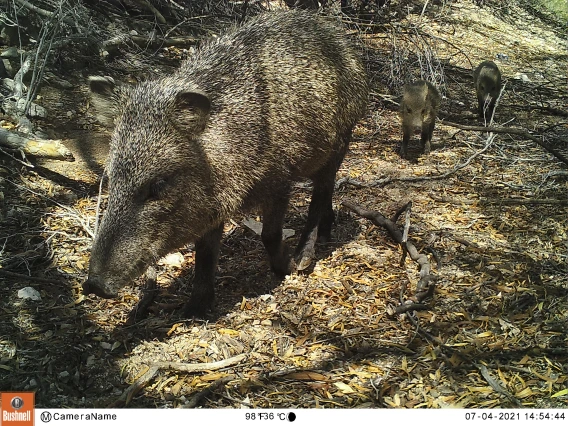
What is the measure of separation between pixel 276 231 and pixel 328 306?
635 millimetres

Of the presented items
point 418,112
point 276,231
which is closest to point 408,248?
point 276,231

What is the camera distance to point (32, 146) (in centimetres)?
470

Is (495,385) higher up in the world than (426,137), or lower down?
lower down

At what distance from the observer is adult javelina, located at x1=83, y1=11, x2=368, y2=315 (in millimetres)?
2969

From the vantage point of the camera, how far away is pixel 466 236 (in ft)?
14.3

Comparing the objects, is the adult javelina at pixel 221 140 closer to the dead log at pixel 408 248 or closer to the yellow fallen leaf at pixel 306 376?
the dead log at pixel 408 248

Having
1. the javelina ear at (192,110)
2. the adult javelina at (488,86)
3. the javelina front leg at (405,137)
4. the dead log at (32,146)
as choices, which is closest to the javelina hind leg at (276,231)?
the javelina ear at (192,110)

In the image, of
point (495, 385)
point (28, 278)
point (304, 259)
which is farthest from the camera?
point (304, 259)

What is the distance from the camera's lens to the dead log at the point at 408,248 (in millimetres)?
3576

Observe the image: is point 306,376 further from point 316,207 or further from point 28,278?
point 28,278

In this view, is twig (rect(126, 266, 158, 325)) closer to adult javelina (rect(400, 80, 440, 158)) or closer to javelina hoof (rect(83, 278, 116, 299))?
javelina hoof (rect(83, 278, 116, 299))

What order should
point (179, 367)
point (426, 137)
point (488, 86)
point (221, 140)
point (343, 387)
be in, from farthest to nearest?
point (488, 86)
point (426, 137)
point (221, 140)
point (179, 367)
point (343, 387)
